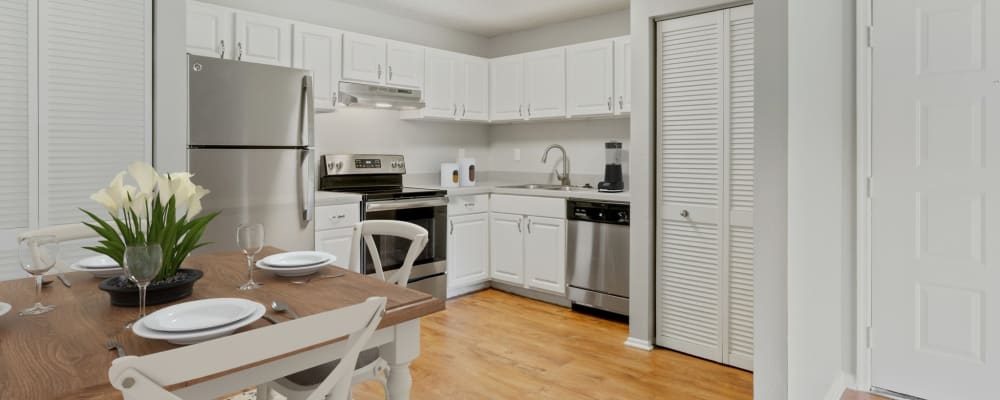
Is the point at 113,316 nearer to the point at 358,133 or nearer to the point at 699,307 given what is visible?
the point at 699,307

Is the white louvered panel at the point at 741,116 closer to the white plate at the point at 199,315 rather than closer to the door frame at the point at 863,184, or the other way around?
the door frame at the point at 863,184

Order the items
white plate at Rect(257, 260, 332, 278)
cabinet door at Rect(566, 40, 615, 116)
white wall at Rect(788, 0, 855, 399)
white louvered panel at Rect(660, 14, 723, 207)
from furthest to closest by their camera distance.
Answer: cabinet door at Rect(566, 40, 615, 116), white louvered panel at Rect(660, 14, 723, 207), white wall at Rect(788, 0, 855, 399), white plate at Rect(257, 260, 332, 278)

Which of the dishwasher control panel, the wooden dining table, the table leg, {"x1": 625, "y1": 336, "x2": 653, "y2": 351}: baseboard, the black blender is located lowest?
{"x1": 625, "y1": 336, "x2": 653, "y2": 351}: baseboard

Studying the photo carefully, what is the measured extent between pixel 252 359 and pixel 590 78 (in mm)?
3543

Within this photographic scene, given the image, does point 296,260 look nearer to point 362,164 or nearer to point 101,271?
point 101,271

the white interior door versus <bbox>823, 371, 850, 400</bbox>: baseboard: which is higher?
the white interior door

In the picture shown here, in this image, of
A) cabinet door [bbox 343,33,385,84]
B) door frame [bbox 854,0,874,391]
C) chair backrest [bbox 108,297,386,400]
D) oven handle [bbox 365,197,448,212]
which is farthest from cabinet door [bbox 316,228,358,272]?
door frame [bbox 854,0,874,391]

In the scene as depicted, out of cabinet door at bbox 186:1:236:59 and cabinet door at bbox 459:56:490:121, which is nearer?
cabinet door at bbox 186:1:236:59

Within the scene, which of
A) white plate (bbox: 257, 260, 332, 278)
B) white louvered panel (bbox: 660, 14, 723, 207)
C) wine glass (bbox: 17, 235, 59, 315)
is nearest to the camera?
wine glass (bbox: 17, 235, 59, 315)

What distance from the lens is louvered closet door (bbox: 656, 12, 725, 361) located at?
2.97 m

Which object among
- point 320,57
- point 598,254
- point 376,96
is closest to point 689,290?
point 598,254

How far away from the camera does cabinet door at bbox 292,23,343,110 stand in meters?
3.61

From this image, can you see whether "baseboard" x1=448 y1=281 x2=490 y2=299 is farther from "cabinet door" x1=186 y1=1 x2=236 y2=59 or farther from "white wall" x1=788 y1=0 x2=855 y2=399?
"white wall" x1=788 y1=0 x2=855 y2=399

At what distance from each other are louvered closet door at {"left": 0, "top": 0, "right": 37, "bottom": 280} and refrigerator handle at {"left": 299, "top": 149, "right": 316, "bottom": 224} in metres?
1.22
